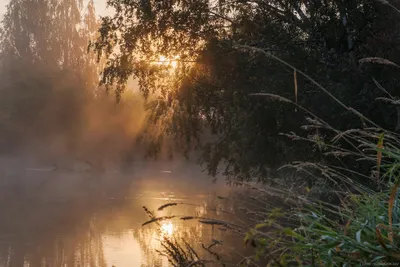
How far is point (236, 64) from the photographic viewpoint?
1127 cm

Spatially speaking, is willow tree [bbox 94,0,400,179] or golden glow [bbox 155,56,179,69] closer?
willow tree [bbox 94,0,400,179]

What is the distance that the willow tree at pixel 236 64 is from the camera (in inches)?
411

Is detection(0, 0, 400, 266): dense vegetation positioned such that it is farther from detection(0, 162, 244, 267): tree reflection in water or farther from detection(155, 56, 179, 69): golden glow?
detection(0, 162, 244, 267): tree reflection in water

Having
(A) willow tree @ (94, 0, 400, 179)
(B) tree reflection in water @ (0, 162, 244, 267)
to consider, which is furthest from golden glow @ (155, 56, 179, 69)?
(B) tree reflection in water @ (0, 162, 244, 267)

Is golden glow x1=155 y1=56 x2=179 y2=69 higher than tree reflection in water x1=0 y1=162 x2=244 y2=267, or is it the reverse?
golden glow x1=155 y1=56 x2=179 y2=69

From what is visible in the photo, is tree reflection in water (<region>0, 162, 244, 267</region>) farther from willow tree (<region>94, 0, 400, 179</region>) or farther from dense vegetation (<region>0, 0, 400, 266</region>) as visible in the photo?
willow tree (<region>94, 0, 400, 179</region>)

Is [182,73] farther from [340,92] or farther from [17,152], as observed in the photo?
[17,152]

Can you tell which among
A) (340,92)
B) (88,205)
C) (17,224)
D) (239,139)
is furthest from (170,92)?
(88,205)

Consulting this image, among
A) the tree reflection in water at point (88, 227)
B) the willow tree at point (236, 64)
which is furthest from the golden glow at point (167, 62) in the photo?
the tree reflection in water at point (88, 227)

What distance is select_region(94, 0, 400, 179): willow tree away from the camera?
34.2 feet

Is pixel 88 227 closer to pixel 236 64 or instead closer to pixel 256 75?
pixel 236 64

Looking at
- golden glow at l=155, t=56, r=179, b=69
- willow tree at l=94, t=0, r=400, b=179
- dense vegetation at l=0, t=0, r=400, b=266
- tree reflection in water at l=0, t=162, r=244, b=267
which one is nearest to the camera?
dense vegetation at l=0, t=0, r=400, b=266

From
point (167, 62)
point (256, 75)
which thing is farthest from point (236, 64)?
point (167, 62)

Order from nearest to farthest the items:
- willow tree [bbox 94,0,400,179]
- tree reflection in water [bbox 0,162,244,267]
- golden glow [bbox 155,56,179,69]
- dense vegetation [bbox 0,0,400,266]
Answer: dense vegetation [bbox 0,0,400,266]
tree reflection in water [bbox 0,162,244,267]
willow tree [bbox 94,0,400,179]
golden glow [bbox 155,56,179,69]
